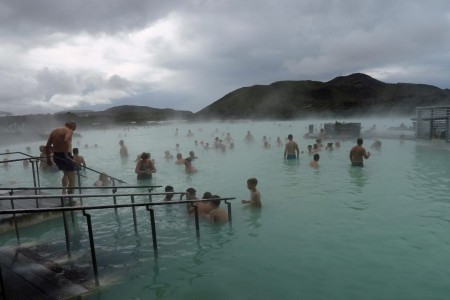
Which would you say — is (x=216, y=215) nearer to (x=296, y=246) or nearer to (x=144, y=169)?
(x=296, y=246)

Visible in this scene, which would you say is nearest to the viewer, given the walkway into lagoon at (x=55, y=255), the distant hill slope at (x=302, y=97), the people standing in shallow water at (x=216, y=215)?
the walkway into lagoon at (x=55, y=255)

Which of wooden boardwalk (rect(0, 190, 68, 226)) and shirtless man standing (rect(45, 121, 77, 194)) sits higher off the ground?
shirtless man standing (rect(45, 121, 77, 194))

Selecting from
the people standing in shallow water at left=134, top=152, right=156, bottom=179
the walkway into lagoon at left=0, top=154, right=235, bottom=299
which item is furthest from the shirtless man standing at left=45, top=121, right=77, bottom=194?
the people standing in shallow water at left=134, top=152, right=156, bottom=179

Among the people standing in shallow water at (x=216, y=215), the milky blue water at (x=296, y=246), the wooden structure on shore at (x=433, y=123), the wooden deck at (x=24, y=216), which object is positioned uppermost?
the wooden structure on shore at (x=433, y=123)

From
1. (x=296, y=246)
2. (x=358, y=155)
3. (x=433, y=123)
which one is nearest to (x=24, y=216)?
(x=296, y=246)

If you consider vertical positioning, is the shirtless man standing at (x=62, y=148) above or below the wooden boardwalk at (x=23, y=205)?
above

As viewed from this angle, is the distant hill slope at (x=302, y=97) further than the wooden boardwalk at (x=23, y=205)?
Yes

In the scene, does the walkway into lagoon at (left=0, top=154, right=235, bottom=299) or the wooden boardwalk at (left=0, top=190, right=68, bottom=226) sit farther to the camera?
the wooden boardwalk at (left=0, top=190, right=68, bottom=226)

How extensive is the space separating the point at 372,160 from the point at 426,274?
39.1 feet

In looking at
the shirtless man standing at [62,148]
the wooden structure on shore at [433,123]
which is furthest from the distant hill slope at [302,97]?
the shirtless man standing at [62,148]

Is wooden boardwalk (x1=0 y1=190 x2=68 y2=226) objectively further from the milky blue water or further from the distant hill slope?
the distant hill slope

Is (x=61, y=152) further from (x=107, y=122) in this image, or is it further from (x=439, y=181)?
(x=107, y=122)

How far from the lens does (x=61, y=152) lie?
24.8 feet

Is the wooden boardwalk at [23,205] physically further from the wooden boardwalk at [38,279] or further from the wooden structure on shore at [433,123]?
the wooden structure on shore at [433,123]
